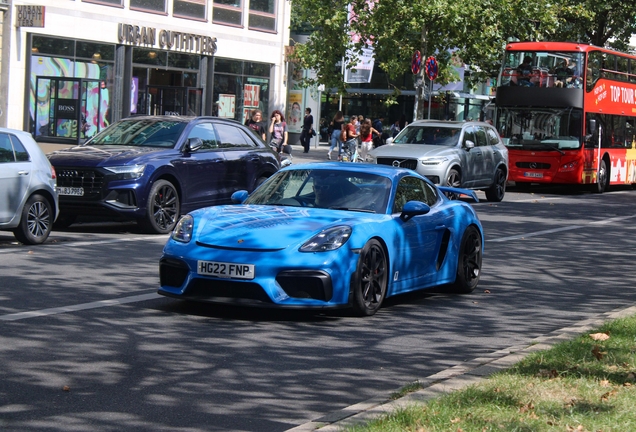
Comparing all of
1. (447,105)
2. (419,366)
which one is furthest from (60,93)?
(447,105)

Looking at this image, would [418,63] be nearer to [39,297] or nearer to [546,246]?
[546,246]

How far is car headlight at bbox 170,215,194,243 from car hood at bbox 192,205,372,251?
6cm

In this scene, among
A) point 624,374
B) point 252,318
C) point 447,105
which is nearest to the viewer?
point 624,374

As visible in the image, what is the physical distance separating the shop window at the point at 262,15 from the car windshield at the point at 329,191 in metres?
33.4

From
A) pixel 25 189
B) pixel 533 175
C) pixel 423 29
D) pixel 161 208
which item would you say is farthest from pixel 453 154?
pixel 25 189

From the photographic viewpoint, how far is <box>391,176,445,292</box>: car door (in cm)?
974

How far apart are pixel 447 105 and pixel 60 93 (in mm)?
32291

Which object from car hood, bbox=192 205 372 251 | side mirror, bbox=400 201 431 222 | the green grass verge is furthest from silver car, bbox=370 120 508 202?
the green grass verge

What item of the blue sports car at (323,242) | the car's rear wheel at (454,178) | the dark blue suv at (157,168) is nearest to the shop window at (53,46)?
the car's rear wheel at (454,178)

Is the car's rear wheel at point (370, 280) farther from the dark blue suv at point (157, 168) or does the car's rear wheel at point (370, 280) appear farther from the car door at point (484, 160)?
the car door at point (484, 160)

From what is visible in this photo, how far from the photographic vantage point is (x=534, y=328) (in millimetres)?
9281

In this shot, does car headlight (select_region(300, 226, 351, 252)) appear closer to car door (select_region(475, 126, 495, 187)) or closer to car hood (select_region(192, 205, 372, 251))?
car hood (select_region(192, 205, 372, 251))

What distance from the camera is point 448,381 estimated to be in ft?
21.6

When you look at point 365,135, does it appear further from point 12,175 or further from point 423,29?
point 12,175
